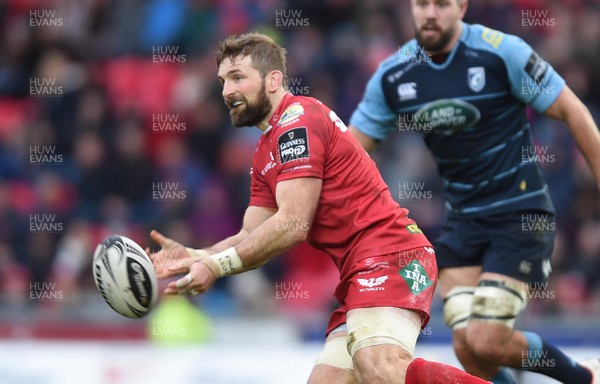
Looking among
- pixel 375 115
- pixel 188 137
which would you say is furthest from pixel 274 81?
pixel 188 137

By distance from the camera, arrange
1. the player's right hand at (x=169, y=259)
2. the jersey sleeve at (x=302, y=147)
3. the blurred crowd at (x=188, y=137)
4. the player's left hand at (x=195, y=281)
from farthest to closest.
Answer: the blurred crowd at (x=188, y=137) → the jersey sleeve at (x=302, y=147) → the player's right hand at (x=169, y=259) → the player's left hand at (x=195, y=281)

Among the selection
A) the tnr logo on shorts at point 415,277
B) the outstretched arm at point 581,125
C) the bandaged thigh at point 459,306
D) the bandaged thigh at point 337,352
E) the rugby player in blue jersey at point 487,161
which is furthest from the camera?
the bandaged thigh at point 459,306

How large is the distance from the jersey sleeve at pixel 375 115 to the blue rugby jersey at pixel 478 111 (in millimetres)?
86

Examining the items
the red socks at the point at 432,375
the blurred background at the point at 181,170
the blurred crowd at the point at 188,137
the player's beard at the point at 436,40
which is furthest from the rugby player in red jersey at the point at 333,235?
the blurred crowd at the point at 188,137

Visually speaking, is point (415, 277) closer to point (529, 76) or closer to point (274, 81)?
point (274, 81)

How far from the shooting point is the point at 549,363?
7.20 m

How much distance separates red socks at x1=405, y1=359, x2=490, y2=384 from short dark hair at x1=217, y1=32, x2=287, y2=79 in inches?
72.4

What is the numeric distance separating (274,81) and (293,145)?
0.48 m

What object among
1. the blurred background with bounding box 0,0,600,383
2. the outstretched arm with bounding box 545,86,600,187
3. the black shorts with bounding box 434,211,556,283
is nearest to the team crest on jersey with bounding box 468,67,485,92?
the outstretched arm with bounding box 545,86,600,187

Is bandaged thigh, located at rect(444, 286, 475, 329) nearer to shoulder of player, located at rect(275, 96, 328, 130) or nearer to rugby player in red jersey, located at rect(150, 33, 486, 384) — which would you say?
rugby player in red jersey, located at rect(150, 33, 486, 384)

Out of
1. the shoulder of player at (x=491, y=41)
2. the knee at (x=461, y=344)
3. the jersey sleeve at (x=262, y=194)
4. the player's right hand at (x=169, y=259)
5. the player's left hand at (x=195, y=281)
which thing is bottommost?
the knee at (x=461, y=344)

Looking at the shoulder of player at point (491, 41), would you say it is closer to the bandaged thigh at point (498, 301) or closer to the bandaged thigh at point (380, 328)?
the bandaged thigh at point (498, 301)

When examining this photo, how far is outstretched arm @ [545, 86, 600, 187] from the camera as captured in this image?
275 inches

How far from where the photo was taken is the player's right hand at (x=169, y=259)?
19.6 ft
